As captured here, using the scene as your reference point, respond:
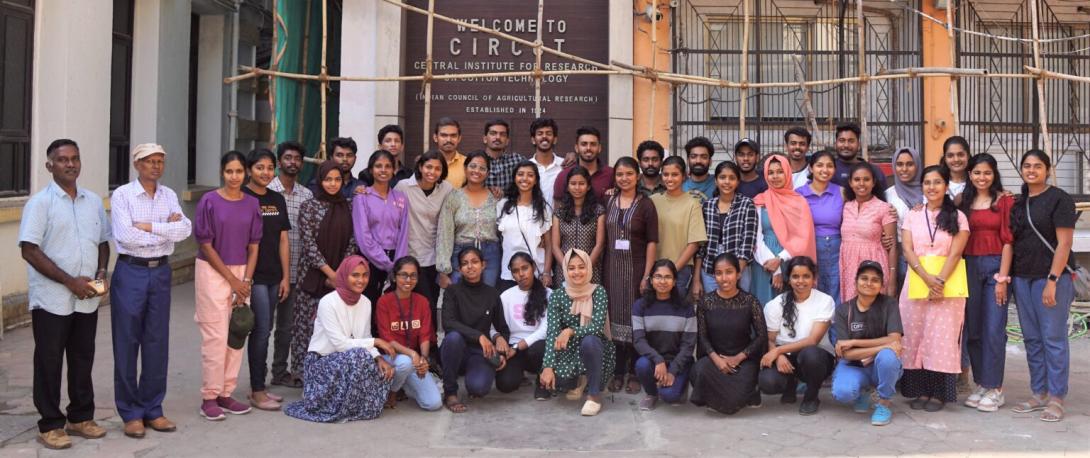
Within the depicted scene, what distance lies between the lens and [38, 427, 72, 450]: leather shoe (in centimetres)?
467

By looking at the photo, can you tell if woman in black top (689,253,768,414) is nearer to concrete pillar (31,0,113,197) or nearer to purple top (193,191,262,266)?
purple top (193,191,262,266)

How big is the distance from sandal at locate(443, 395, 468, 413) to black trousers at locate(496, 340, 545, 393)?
298 mm

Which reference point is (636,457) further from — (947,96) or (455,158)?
(947,96)

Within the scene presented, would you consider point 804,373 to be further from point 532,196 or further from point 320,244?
point 320,244

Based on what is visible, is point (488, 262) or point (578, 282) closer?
point (578, 282)

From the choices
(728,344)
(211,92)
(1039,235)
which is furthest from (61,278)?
(211,92)

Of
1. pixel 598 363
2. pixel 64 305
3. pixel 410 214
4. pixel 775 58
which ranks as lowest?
pixel 598 363

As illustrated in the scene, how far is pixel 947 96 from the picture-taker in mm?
9508

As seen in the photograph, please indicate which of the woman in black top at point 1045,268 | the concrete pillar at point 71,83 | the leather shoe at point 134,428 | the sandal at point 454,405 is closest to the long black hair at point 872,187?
the woman in black top at point 1045,268

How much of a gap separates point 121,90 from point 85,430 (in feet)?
18.6

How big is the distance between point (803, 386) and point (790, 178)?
47.8 inches

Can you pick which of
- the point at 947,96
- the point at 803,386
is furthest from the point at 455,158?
the point at 947,96

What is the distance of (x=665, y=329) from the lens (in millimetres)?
5684

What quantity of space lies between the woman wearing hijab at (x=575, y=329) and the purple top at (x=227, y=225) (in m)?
1.69
